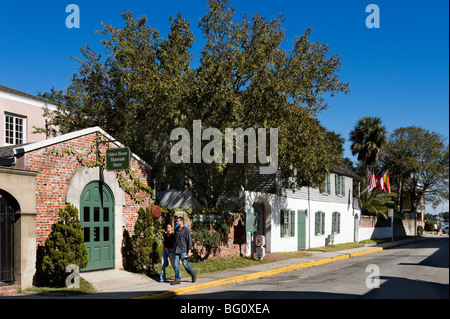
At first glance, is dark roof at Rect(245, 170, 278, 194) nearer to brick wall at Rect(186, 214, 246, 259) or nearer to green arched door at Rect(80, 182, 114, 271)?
brick wall at Rect(186, 214, 246, 259)

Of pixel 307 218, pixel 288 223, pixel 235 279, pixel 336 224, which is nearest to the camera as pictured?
pixel 235 279

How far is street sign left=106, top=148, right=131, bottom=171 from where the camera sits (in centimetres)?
1396

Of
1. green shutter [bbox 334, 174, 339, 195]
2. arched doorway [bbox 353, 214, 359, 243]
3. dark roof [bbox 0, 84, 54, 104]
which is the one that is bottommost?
arched doorway [bbox 353, 214, 359, 243]

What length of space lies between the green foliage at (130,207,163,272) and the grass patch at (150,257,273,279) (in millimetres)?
461

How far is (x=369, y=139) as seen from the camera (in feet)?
152

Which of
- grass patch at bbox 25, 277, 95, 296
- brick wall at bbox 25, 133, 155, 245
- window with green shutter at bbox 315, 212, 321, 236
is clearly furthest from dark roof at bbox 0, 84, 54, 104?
window with green shutter at bbox 315, 212, 321, 236

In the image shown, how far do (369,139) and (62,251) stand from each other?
39.3 m

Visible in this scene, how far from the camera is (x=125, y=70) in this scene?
19.6 meters

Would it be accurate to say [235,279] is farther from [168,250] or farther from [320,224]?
[320,224]

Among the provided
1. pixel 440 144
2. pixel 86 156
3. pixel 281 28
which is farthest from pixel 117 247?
pixel 440 144

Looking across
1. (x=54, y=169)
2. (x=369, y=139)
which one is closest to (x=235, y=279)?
(x=54, y=169)

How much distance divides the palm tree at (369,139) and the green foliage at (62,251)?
37.6 metres

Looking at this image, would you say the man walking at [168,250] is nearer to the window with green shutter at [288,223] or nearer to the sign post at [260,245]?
the sign post at [260,245]

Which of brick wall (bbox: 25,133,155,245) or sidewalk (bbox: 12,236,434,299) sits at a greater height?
brick wall (bbox: 25,133,155,245)
